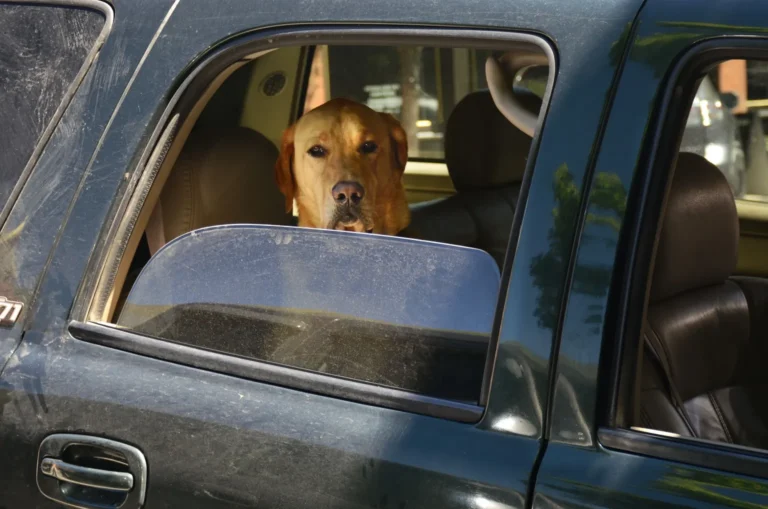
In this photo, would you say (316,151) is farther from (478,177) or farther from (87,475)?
(87,475)

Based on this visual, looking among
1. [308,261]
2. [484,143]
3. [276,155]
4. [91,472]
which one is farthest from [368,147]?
[91,472]

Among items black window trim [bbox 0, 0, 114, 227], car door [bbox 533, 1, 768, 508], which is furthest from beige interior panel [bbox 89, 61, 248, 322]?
car door [bbox 533, 1, 768, 508]

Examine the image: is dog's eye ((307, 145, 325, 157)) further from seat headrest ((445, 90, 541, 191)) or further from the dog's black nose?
seat headrest ((445, 90, 541, 191))

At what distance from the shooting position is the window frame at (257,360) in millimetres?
1369

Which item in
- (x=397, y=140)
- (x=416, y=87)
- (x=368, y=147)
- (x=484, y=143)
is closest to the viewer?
(x=368, y=147)

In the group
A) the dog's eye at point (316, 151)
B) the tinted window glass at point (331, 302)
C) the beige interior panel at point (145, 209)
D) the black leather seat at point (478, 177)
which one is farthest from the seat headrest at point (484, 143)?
the tinted window glass at point (331, 302)

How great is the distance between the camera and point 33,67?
188cm

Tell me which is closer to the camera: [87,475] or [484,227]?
[87,475]

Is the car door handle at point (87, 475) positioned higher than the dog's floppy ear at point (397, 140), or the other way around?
the dog's floppy ear at point (397, 140)

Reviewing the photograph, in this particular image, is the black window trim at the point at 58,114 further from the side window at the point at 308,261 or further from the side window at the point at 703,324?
the side window at the point at 703,324

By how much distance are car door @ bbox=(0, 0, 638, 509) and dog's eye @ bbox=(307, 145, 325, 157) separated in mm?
863

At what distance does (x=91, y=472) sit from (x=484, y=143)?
74.4 inches

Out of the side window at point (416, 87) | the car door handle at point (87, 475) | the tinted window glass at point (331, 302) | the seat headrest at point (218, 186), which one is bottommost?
the car door handle at point (87, 475)

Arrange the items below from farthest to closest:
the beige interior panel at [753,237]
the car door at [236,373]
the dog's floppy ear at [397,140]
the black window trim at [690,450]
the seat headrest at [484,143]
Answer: the beige interior panel at [753,237] → the seat headrest at [484,143] → the dog's floppy ear at [397,140] → the car door at [236,373] → the black window trim at [690,450]
